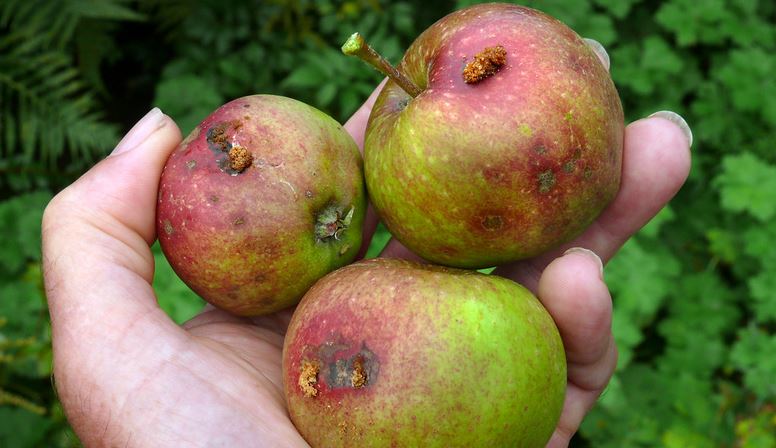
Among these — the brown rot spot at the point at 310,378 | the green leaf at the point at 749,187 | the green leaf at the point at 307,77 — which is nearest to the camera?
the brown rot spot at the point at 310,378

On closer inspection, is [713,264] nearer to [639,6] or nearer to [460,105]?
[639,6]

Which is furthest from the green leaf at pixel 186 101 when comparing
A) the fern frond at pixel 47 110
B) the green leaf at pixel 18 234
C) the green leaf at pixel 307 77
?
the green leaf at pixel 18 234

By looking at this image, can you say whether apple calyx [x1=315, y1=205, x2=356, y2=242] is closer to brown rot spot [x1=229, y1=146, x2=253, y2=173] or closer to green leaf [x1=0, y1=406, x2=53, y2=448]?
brown rot spot [x1=229, y1=146, x2=253, y2=173]

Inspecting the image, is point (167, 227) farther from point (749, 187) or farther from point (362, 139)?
point (749, 187)

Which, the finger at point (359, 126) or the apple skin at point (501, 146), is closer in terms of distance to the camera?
the apple skin at point (501, 146)

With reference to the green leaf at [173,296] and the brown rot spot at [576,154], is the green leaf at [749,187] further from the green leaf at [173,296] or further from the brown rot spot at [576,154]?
the green leaf at [173,296]

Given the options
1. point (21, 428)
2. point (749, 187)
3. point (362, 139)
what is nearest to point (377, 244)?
point (362, 139)
